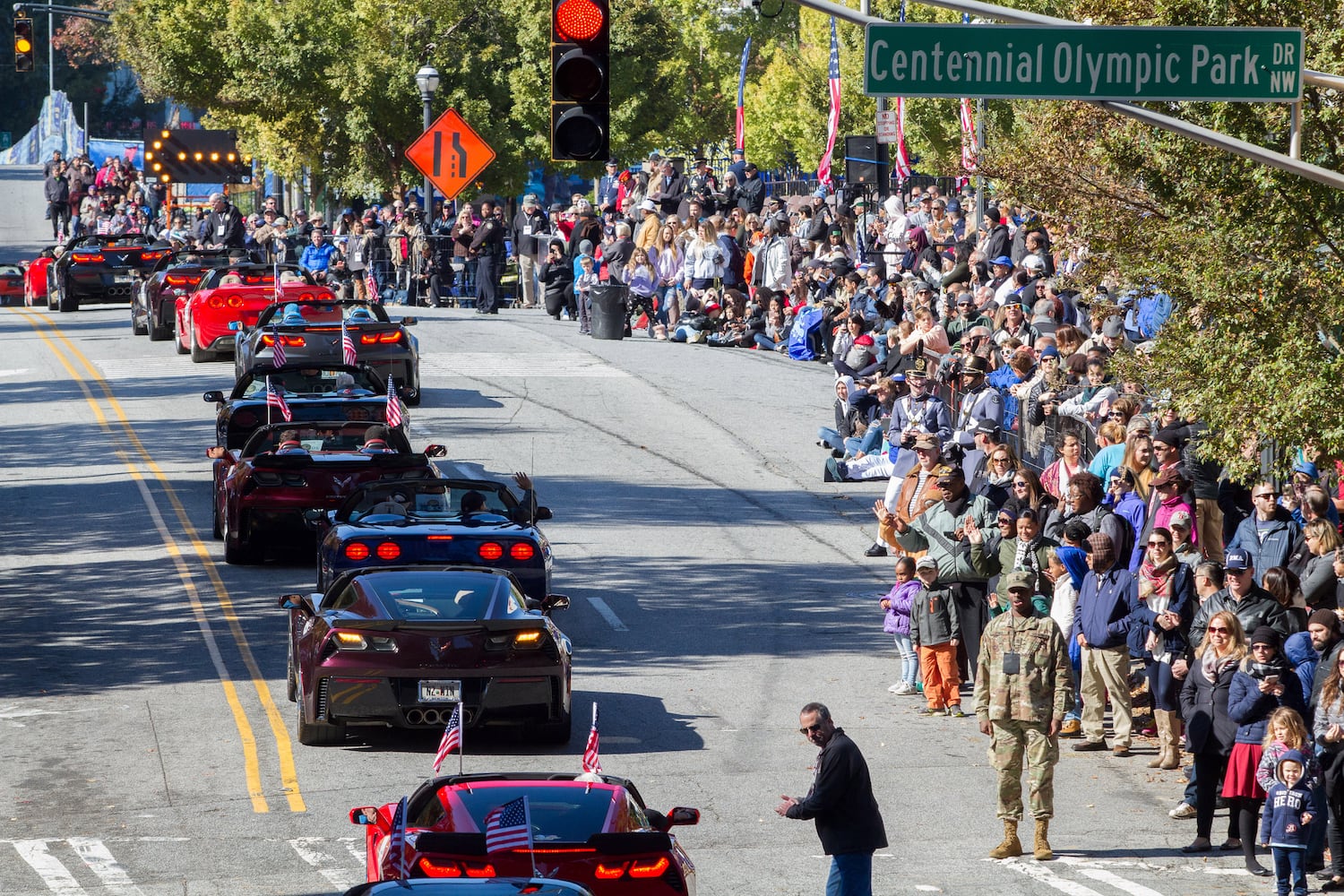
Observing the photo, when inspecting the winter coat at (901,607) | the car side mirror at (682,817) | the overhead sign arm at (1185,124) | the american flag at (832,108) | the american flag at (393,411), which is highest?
the american flag at (832,108)

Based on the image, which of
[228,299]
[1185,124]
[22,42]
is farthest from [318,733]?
[22,42]

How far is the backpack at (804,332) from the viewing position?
33750 millimetres

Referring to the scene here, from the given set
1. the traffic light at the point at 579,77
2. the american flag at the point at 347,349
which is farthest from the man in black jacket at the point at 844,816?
the american flag at the point at 347,349

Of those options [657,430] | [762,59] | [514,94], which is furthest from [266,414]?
[762,59]

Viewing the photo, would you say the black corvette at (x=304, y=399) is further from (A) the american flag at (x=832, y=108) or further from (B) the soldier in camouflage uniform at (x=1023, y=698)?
(A) the american flag at (x=832, y=108)

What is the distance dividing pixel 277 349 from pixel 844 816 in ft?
61.3

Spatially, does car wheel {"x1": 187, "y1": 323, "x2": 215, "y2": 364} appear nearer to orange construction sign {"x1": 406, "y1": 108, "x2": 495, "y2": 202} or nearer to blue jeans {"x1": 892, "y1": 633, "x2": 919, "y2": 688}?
orange construction sign {"x1": 406, "y1": 108, "x2": 495, "y2": 202}

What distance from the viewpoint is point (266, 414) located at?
2325 centimetres

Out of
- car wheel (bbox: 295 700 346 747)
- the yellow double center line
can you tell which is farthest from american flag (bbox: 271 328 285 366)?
car wheel (bbox: 295 700 346 747)

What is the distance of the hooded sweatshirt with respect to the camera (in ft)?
36.4

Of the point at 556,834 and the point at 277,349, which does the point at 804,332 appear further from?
the point at 556,834

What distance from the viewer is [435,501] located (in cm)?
1844

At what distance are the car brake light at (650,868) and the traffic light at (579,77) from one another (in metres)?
4.74

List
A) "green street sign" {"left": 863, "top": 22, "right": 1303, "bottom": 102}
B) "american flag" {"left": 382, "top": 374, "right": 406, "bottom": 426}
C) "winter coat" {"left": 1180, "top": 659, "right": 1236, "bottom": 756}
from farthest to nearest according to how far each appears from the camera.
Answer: "american flag" {"left": 382, "top": 374, "right": 406, "bottom": 426} → "winter coat" {"left": 1180, "top": 659, "right": 1236, "bottom": 756} → "green street sign" {"left": 863, "top": 22, "right": 1303, "bottom": 102}
